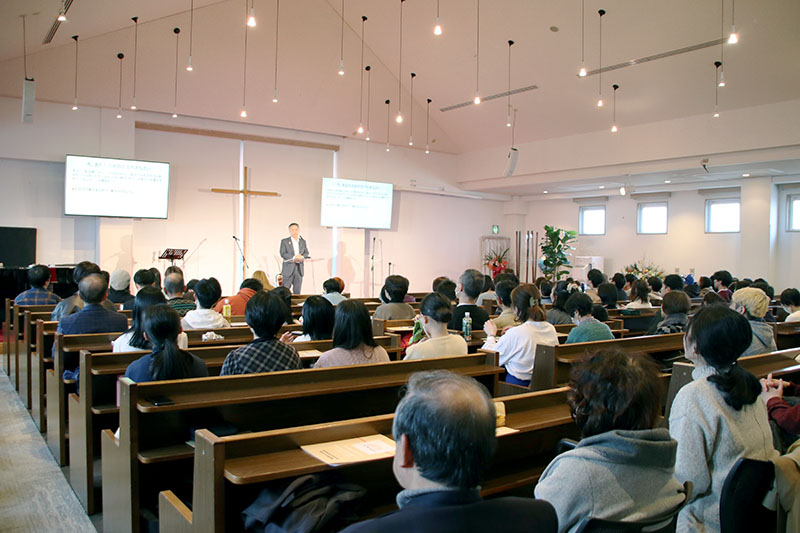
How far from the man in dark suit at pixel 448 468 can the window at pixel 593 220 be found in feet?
46.2

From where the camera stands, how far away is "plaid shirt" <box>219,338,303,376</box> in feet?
9.37

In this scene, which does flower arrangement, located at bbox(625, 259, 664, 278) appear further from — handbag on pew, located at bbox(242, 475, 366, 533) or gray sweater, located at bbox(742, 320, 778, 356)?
handbag on pew, located at bbox(242, 475, 366, 533)

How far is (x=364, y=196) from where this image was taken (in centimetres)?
1230

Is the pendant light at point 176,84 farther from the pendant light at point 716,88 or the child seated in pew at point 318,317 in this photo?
the pendant light at point 716,88

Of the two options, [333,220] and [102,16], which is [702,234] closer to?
[333,220]

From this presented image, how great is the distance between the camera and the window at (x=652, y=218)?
1342 cm

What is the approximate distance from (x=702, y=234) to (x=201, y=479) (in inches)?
511

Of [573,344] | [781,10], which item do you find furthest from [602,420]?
[781,10]

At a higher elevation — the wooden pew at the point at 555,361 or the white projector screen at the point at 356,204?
the white projector screen at the point at 356,204

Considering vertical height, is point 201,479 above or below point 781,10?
below

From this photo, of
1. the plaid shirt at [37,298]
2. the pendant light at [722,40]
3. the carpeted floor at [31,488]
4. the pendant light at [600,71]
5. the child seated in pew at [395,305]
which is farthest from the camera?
the pendant light at [600,71]

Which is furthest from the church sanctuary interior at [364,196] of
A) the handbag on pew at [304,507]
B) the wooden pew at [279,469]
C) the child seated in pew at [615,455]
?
the child seated in pew at [615,455]

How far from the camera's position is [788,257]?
454 inches

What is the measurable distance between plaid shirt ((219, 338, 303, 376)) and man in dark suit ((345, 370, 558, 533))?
178cm
